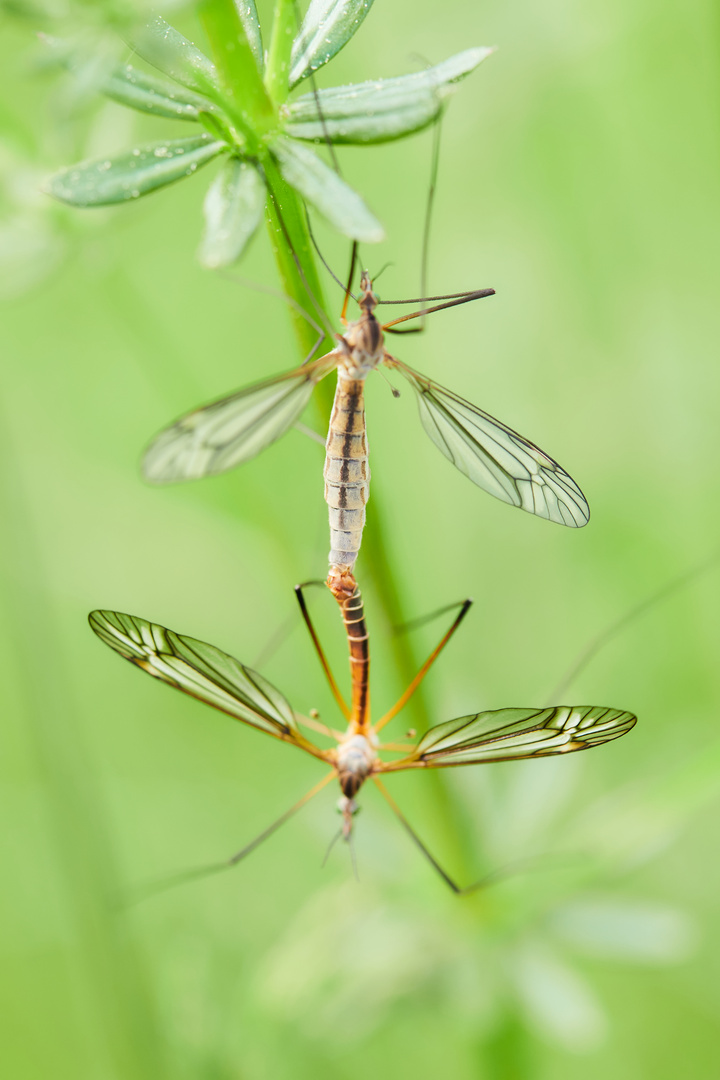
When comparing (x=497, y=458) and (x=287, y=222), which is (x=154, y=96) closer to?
(x=287, y=222)

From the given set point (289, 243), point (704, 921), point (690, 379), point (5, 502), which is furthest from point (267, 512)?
point (704, 921)

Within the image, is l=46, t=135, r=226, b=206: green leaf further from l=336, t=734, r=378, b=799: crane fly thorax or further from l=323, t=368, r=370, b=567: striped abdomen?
l=336, t=734, r=378, b=799: crane fly thorax

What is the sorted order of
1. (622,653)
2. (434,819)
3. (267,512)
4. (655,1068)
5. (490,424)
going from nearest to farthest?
(490,424)
(434,819)
(267,512)
(655,1068)
(622,653)

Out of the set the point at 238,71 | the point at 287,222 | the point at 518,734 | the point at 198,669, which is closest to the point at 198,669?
the point at 198,669

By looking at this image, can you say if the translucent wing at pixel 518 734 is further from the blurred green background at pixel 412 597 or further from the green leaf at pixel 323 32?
the green leaf at pixel 323 32

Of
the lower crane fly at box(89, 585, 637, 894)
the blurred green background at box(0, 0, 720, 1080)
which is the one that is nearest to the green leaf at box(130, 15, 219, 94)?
the lower crane fly at box(89, 585, 637, 894)

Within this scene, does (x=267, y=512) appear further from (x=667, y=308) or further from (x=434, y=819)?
(x=667, y=308)

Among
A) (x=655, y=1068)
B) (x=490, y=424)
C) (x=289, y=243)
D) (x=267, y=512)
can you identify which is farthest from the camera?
(x=655, y=1068)
